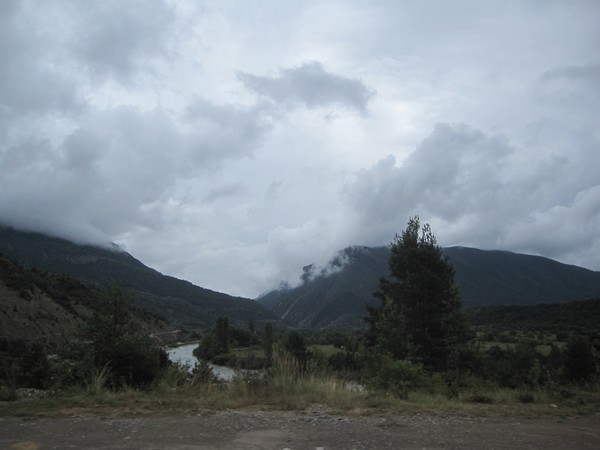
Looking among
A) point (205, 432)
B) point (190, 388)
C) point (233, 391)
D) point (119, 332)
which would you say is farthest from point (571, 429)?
point (119, 332)

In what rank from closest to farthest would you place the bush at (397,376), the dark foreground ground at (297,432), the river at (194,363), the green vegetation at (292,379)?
1. the dark foreground ground at (297,432)
2. the green vegetation at (292,379)
3. the bush at (397,376)
4. the river at (194,363)

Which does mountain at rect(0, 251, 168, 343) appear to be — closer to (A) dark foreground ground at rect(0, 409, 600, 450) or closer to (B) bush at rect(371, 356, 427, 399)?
(B) bush at rect(371, 356, 427, 399)

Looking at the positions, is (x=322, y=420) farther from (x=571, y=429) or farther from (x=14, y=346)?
(x=14, y=346)

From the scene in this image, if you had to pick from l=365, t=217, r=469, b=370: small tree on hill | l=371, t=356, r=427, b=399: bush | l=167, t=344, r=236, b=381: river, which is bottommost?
l=167, t=344, r=236, b=381: river

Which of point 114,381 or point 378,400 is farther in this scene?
point 114,381

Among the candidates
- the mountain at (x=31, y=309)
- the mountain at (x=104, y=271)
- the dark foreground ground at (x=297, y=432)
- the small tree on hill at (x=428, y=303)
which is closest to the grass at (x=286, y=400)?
the dark foreground ground at (x=297, y=432)

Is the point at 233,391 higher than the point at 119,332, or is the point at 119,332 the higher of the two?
the point at 119,332

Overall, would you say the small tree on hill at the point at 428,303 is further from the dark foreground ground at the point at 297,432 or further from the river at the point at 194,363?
the dark foreground ground at the point at 297,432

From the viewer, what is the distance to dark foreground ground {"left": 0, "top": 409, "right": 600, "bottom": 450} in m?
6.68

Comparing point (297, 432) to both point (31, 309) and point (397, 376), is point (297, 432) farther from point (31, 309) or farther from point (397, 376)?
point (31, 309)

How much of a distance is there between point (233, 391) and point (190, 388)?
1.43 meters

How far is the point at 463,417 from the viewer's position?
8.73 meters

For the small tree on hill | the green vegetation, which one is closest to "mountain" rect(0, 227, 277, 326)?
the small tree on hill

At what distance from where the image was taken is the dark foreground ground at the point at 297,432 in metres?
6.68
